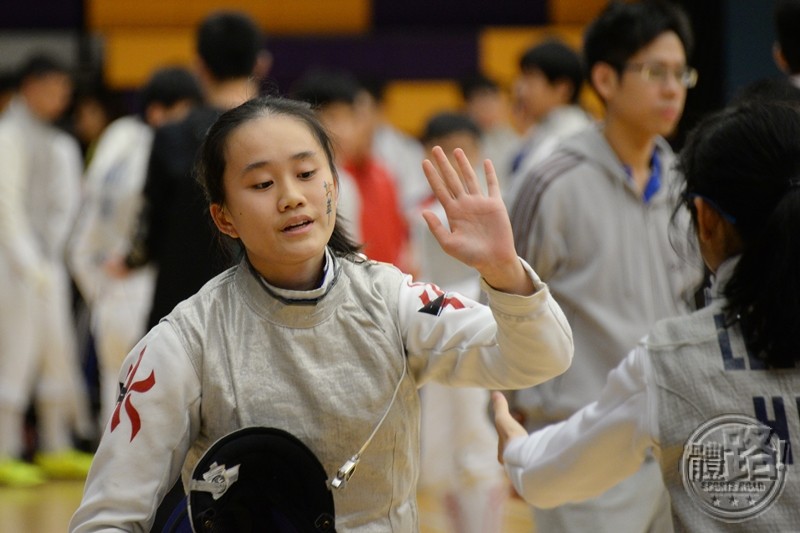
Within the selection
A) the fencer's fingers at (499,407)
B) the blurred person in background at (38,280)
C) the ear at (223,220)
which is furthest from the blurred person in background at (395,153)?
the ear at (223,220)

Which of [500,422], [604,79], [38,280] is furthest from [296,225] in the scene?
[38,280]

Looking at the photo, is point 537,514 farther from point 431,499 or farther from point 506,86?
point 506,86

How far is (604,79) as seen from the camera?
3.50 metres

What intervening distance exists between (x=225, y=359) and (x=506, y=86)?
9463 millimetres

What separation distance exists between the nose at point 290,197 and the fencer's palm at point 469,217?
220mm

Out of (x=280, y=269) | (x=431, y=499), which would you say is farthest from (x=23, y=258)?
(x=280, y=269)

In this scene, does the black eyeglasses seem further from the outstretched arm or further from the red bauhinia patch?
the red bauhinia patch

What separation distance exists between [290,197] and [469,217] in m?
0.31

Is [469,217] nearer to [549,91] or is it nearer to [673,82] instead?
[673,82]

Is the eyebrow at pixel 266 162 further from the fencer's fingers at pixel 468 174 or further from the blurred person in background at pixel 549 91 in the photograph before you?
the blurred person in background at pixel 549 91

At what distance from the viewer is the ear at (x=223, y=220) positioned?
2.30 m

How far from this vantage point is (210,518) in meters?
2.03

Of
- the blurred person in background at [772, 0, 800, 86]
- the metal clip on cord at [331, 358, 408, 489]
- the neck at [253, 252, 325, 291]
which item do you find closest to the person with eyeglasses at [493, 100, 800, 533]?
the metal clip on cord at [331, 358, 408, 489]

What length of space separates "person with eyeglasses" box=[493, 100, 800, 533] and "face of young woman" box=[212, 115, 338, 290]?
0.58 m
